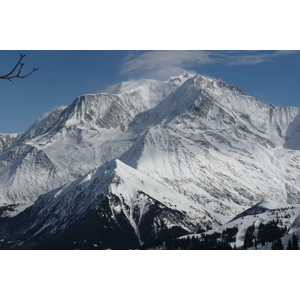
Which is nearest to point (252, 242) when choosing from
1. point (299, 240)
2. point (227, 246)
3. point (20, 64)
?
point (227, 246)

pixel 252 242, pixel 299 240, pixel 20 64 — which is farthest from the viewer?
pixel 252 242

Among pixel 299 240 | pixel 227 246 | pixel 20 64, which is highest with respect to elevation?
pixel 20 64

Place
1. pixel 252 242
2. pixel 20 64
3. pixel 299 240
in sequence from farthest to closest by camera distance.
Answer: pixel 252 242 < pixel 299 240 < pixel 20 64

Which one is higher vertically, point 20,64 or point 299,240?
point 20,64

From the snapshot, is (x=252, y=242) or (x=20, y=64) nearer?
(x=20, y=64)

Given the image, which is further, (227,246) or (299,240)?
(227,246)

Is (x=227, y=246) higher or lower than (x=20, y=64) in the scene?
lower

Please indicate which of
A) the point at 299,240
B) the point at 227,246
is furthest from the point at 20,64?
the point at 227,246

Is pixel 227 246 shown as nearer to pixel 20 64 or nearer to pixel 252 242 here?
pixel 252 242

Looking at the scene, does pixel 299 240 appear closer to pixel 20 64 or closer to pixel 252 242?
pixel 252 242
